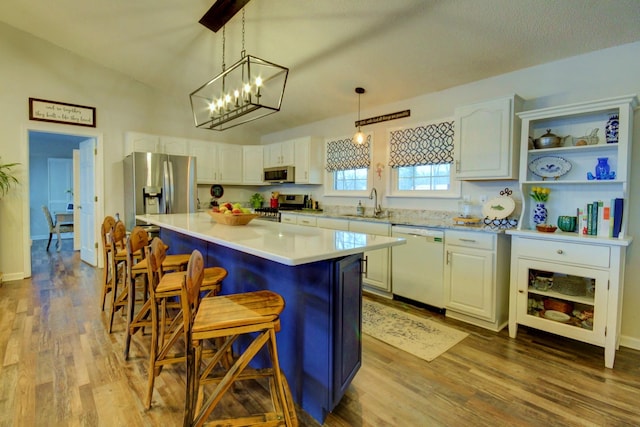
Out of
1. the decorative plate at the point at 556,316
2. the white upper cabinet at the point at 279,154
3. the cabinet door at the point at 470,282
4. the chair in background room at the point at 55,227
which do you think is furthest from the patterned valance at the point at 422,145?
the chair in background room at the point at 55,227

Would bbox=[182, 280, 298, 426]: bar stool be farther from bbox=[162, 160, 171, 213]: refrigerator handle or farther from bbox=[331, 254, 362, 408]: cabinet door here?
bbox=[162, 160, 171, 213]: refrigerator handle

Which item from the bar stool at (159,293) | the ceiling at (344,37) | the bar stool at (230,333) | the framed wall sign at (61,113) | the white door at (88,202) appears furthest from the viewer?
the white door at (88,202)

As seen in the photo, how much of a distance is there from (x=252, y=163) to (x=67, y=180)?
5309 mm

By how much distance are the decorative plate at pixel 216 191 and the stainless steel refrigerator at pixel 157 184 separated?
0.97 m

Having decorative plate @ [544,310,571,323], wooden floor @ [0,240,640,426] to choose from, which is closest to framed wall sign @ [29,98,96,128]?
wooden floor @ [0,240,640,426]

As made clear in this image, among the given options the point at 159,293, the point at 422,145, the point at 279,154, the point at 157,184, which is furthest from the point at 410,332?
the point at 157,184

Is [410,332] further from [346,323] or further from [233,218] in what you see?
[233,218]

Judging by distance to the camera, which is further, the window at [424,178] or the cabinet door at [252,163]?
the cabinet door at [252,163]

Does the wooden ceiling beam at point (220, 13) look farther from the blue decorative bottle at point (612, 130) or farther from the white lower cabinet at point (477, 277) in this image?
the blue decorative bottle at point (612, 130)

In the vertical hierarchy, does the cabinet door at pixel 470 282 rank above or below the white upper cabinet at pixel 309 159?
below

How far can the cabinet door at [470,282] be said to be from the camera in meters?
2.82

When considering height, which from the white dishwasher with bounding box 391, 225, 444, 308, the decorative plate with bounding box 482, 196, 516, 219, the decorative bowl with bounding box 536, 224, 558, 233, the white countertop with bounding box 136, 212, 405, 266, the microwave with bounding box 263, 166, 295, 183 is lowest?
the white dishwasher with bounding box 391, 225, 444, 308

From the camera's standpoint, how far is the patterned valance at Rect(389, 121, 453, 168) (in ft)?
11.6

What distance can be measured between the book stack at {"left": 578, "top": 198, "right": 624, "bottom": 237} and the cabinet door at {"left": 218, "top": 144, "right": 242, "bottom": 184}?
509 centimetres
